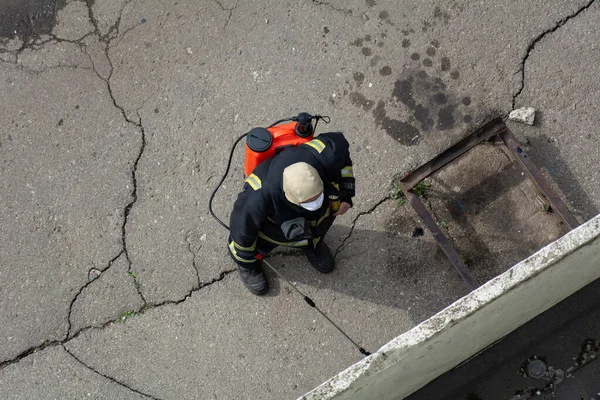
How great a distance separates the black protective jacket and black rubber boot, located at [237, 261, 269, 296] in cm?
72

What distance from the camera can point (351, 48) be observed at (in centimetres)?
483

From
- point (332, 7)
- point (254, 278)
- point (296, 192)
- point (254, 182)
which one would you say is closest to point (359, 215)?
point (254, 278)

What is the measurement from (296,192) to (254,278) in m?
1.48

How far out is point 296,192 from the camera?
307 cm

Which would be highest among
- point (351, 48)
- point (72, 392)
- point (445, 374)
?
point (351, 48)

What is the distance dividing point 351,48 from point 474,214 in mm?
1695

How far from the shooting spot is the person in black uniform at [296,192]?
122 inches

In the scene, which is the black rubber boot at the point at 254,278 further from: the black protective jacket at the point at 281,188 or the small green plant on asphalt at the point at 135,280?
the small green plant on asphalt at the point at 135,280

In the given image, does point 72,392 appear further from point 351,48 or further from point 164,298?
point 351,48

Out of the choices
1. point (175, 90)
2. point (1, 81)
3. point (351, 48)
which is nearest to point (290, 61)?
point (351, 48)

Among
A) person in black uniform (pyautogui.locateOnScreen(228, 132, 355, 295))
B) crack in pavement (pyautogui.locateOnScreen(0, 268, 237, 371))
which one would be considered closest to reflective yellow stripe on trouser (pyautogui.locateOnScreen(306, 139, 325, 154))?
person in black uniform (pyautogui.locateOnScreen(228, 132, 355, 295))

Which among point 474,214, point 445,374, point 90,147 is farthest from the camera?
point 90,147

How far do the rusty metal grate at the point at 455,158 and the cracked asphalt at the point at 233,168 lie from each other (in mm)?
230

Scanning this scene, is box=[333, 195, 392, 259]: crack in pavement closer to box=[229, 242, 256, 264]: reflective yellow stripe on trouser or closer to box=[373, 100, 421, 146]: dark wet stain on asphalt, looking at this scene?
box=[373, 100, 421, 146]: dark wet stain on asphalt
